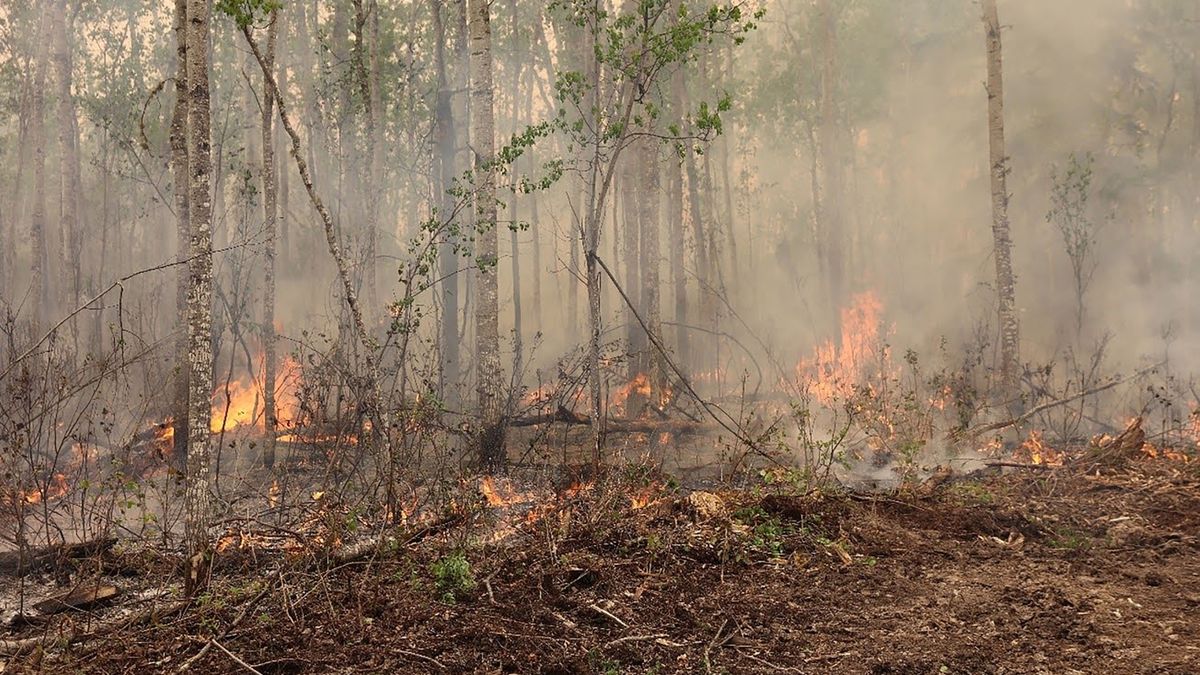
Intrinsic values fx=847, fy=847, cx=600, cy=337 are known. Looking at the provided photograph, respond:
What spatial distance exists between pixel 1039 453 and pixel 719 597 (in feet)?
23.6

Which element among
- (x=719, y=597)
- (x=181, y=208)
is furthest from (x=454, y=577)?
(x=181, y=208)

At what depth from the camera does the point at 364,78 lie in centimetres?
1537

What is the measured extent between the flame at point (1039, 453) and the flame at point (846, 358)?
5.15 meters

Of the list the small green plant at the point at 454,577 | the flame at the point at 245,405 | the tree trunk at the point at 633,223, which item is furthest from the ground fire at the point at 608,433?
the tree trunk at the point at 633,223

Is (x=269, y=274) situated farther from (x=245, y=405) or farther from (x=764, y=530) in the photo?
→ (x=764, y=530)

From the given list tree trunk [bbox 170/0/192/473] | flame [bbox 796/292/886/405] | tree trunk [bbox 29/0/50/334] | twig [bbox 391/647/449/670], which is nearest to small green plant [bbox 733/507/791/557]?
twig [bbox 391/647/449/670]

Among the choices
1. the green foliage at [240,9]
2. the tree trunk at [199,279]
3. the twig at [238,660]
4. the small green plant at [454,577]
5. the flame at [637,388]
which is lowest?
the twig at [238,660]

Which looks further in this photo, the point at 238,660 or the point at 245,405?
the point at 245,405

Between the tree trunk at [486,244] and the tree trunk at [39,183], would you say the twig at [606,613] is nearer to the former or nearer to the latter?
the tree trunk at [486,244]

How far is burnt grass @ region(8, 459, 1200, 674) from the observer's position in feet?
15.5

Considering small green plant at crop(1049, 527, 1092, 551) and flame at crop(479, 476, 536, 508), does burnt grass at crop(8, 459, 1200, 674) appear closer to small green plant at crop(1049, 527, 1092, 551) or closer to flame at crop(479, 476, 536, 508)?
small green plant at crop(1049, 527, 1092, 551)

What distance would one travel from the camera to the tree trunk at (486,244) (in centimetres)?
1079

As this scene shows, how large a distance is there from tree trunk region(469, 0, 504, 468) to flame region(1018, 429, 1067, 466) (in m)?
6.65

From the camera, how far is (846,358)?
2145 centimetres
